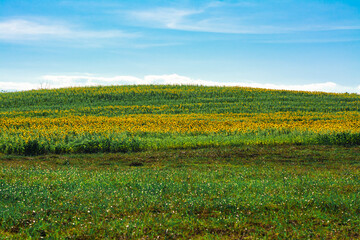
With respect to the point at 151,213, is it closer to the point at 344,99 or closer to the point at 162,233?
the point at 162,233

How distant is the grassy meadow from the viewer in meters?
6.98

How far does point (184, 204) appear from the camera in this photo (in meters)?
8.12

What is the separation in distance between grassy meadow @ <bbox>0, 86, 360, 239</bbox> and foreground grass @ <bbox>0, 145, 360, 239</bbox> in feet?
0.09

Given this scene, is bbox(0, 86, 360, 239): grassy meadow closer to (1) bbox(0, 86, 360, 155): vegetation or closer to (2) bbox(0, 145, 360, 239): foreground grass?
(2) bbox(0, 145, 360, 239): foreground grass

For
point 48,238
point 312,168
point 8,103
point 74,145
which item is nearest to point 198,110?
point 74,145

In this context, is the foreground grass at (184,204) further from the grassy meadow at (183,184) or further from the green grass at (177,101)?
the green grass at (177,101)

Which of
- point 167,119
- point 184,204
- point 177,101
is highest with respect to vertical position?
A: point 177,101

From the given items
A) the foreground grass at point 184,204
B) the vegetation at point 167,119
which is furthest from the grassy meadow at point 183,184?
the vegetation at point 167,119

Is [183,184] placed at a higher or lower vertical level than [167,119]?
lower

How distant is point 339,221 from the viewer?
7.40 meters

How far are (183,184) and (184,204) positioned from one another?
5.99 feet

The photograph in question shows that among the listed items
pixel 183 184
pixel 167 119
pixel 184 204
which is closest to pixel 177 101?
pixel 167 119

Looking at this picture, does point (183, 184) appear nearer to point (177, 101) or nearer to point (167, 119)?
point (167, 119)

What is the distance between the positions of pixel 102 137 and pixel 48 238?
12.7 meters
